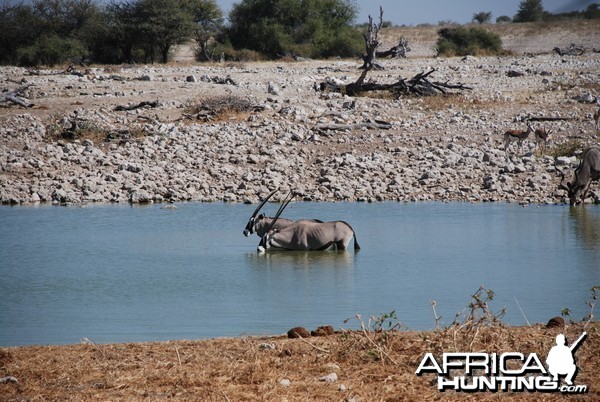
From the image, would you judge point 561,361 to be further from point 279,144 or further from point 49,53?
point 49,53

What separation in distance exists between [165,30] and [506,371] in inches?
1508

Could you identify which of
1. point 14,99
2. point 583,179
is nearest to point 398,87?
point 583,179

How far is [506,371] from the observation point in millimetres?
5480

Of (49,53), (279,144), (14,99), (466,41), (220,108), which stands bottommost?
(279,144)

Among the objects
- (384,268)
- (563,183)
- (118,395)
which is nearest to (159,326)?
(118,395)

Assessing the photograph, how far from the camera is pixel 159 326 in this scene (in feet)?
26.7

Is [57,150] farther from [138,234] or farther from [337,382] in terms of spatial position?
[337,382]

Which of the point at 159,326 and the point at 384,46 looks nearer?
the point at 159,326

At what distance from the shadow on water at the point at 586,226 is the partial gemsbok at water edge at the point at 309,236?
11.0 feet

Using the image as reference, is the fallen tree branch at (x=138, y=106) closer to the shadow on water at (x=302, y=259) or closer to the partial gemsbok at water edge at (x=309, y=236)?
the partial gemsbok at water edge at (x=309, y=236)

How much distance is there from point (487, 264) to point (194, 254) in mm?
3653

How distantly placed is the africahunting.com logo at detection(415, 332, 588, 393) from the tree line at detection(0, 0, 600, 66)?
36134mm

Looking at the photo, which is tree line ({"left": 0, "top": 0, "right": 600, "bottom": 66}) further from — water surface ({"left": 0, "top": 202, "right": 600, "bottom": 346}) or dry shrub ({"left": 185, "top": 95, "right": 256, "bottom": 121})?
water surface ({"left": 0, "top": 202, "right": 600, "bottom": 346})

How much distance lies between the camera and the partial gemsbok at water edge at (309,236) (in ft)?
39.3
